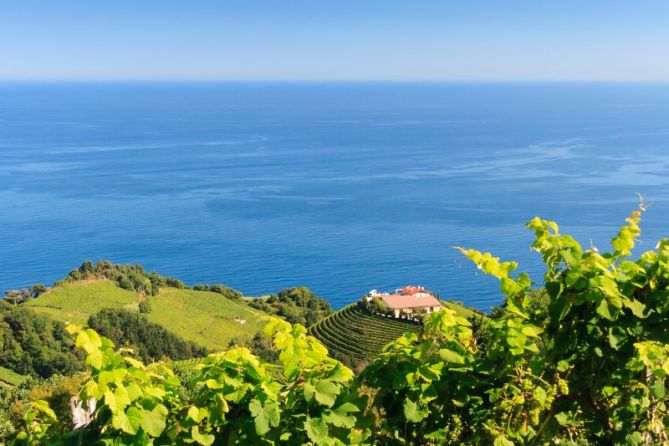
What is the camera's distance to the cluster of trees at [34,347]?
31.1 m

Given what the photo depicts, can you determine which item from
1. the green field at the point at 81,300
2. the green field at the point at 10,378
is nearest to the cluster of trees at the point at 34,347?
the green field at the point at 10,378

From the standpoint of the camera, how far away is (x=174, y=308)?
44.8 m

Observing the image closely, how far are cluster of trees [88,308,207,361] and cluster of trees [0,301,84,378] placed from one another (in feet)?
6.70

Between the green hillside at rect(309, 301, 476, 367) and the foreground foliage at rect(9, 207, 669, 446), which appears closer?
the foreground foliage at rect(9, 207, 669, 446)

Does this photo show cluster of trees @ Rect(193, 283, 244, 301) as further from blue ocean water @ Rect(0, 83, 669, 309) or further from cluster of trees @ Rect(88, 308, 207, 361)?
cluster of trees @ Rect(88, 308, 207, 361)

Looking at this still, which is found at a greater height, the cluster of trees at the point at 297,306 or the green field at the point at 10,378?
the green field at the point at 10,378

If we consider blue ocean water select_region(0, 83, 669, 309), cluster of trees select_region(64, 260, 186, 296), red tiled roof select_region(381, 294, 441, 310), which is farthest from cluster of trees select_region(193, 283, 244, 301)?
red tiled roof select_region(381, 294, 441, 310)

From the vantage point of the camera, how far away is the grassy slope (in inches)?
1604

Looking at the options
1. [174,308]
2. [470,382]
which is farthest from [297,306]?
[470,382]

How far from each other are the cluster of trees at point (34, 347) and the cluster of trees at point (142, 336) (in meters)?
2.04

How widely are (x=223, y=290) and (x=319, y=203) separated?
2306 cm

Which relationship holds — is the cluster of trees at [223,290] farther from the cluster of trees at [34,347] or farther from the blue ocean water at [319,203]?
the cluster of trees at [34,347]

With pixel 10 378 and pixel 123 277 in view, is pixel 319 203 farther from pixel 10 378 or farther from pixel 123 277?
pixel 10 378

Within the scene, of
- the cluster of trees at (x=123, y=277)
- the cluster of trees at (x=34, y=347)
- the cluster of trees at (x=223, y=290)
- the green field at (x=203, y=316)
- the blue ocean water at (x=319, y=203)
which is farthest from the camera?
the blue ocean water at (x=319, y=203)
